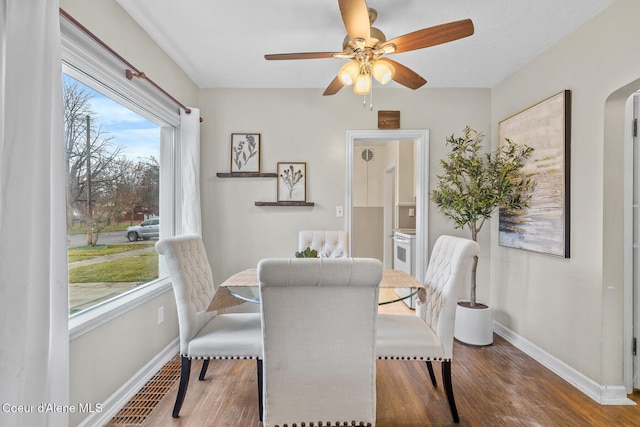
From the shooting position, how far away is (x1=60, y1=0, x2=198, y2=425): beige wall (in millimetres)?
1682

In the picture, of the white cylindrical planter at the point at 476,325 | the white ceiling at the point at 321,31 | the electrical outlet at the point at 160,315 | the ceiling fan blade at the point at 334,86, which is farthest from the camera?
the white cylindrical planter at the point at 476,325

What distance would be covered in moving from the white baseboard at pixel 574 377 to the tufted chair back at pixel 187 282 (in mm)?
2580

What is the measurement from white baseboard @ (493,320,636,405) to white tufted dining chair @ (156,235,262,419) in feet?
7.15

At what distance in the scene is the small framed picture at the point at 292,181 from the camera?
11.0ft

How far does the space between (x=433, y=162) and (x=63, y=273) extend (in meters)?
3.15

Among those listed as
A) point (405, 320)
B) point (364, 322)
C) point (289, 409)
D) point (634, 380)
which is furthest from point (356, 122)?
point (634, 380)

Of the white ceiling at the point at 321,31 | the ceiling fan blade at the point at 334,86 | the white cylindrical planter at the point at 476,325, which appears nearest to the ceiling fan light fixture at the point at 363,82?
the ceiling fan blade at the point at 334,86

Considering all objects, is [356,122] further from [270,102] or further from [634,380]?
[634,380]

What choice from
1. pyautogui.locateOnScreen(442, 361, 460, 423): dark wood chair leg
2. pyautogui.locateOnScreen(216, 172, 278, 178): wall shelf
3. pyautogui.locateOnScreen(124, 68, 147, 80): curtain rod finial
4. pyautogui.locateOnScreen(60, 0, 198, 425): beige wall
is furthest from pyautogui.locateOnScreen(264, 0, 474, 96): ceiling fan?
pyautogui.locateOnScreen(442, 361, 460, 423): dark wood chair leg

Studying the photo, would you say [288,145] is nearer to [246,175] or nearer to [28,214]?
[246,175]

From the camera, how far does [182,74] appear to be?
2941 millimetres

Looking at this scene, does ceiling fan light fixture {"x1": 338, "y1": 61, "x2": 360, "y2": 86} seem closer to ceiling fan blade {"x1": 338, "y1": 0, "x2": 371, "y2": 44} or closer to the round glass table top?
ceiling fan blade {"x1": 338, "y1": 0, "x2": 371, "y2": 44}

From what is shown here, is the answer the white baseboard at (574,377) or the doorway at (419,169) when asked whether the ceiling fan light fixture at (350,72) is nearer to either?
the doorway at (419,169)

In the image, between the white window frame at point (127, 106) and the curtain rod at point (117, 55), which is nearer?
the curtain rod at point (117, 55)
